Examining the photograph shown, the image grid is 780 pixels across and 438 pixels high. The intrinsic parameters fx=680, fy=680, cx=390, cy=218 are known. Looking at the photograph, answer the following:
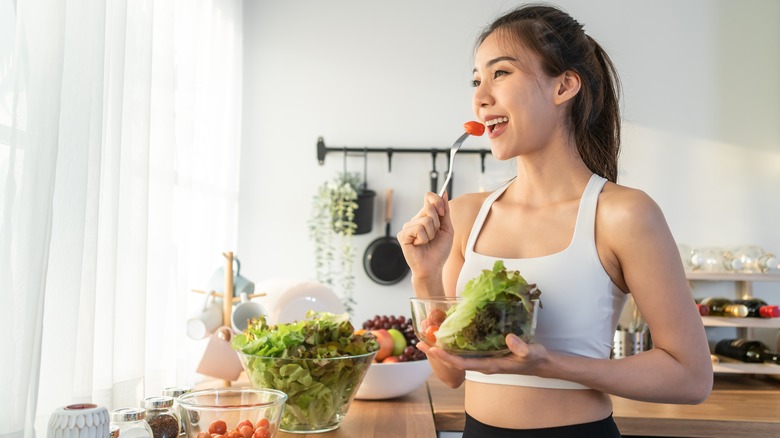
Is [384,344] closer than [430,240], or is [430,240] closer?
[430,240]

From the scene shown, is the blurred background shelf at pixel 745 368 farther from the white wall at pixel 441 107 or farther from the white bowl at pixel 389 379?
the white bowl at pixel 389 379

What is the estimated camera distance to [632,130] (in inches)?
111

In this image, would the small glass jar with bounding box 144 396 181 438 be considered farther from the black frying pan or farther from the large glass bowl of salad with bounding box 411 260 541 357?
the black frying pan

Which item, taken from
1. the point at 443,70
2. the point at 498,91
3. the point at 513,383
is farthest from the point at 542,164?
the point at 443,70

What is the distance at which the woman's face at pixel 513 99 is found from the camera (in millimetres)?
1046

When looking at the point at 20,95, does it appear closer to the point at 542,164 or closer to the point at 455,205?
the point at 455,205

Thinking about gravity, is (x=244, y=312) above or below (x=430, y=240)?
below

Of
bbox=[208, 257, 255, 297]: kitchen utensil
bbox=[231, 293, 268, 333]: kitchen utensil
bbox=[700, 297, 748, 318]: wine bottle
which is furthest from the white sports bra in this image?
bbox=[700, 297, 748, 318]: wine bottle

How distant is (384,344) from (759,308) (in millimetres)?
1510

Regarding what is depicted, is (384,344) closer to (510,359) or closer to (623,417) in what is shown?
(623,417)

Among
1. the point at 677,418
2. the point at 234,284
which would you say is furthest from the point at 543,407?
the point at 234,284

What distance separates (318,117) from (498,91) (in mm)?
1914

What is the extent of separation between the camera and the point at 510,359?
853 millimetres

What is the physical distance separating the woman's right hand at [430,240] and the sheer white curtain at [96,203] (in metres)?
0.60
